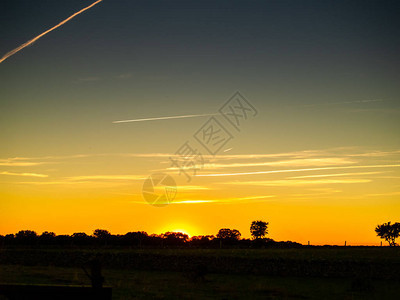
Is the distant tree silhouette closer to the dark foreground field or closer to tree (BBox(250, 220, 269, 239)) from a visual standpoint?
tree (BBox(250, 220, 269, 239))

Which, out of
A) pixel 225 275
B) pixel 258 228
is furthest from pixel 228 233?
pixel 225 275

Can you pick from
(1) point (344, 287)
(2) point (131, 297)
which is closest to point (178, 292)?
(2) point (131, 297)

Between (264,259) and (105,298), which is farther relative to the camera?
(264,259)

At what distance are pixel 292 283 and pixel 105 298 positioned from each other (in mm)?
34448

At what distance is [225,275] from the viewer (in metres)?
45.7

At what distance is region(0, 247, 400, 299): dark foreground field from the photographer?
30.8m

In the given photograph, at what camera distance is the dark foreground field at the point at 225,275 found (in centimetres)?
3080

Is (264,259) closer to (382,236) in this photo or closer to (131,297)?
(131,297)

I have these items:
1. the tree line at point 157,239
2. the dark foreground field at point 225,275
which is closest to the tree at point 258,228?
the tree line at point 157,239

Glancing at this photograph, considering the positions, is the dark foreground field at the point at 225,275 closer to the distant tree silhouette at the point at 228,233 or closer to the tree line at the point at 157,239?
the tree line at the point at 157,239

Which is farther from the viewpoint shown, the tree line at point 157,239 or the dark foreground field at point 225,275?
the tree line at point 157,239

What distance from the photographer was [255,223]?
171 m

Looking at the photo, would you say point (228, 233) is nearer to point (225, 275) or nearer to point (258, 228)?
point (258, 228)

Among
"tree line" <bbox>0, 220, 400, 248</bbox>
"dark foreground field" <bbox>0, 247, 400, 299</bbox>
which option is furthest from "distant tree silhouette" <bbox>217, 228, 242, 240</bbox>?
"dark foreground field" <bbox>0, 247, 400, 299</bbox>
